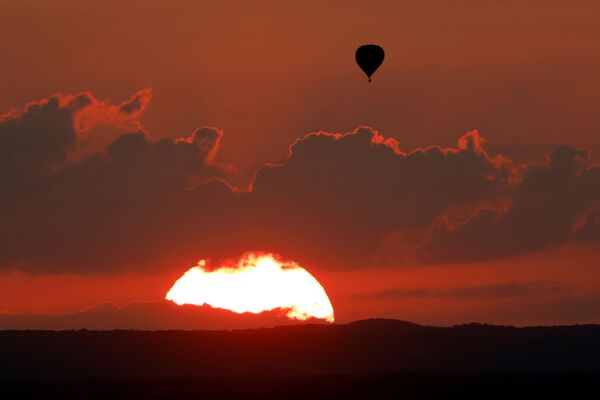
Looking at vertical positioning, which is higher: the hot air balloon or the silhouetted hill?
the hot air balloon

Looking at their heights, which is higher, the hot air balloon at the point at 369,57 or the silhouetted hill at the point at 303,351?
the hot air balloon at the point at 369,57

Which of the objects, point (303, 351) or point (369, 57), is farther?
point (303, 351)

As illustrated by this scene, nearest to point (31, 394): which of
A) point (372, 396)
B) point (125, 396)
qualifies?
point (125, 396)

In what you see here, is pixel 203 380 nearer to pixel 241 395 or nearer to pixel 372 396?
pixel 241 395

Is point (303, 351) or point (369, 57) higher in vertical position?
point (369, 57)
